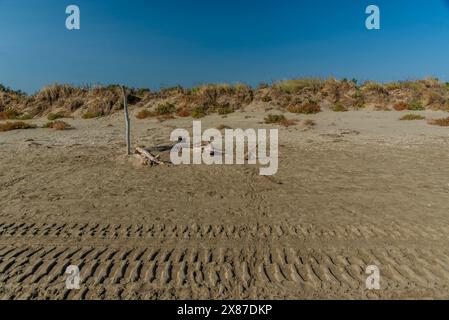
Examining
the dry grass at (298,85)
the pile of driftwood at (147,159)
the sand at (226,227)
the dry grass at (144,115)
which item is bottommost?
the sand at (226,227)

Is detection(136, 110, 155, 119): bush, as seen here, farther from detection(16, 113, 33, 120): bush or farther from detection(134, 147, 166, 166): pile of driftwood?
detection(134, 147, 166, 166): pile of driftwood

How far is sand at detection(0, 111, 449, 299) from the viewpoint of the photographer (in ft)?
12.3

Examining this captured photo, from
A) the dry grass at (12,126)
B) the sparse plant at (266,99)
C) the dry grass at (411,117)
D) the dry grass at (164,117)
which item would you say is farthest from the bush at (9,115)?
the dry grass at (411,117)

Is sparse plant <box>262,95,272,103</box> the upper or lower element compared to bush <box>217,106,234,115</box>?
upper

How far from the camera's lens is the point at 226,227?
17.1 ft

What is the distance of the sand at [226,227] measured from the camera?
12.3 feet

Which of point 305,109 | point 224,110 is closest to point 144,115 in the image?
point 224,110

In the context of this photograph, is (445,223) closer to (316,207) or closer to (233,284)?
(316,207)

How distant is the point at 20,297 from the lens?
3.53m

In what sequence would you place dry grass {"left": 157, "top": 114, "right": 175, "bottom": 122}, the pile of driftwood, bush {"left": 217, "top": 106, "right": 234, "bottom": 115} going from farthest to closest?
bush {"left": 217, "top": 106, "right": 234, "bottom": 115} → dry grass {"left": 157, "top": 114, "right": 175, "bottom": 122} → the pile of driftwood

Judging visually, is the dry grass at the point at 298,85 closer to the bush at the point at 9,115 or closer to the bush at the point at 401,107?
the bush at the point at 401,107

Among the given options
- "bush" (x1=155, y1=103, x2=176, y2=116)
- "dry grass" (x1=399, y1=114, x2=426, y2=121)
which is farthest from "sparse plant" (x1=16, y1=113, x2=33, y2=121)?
"dry grass" (x1=399, y1=114, x2=426, y2=121)

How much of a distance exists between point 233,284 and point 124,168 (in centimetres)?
570

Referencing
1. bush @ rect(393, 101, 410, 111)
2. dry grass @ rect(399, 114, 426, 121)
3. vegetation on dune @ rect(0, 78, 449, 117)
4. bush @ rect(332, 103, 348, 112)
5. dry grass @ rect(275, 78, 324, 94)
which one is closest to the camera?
→ dry grass @ rect(399, 114, 426, 121)
